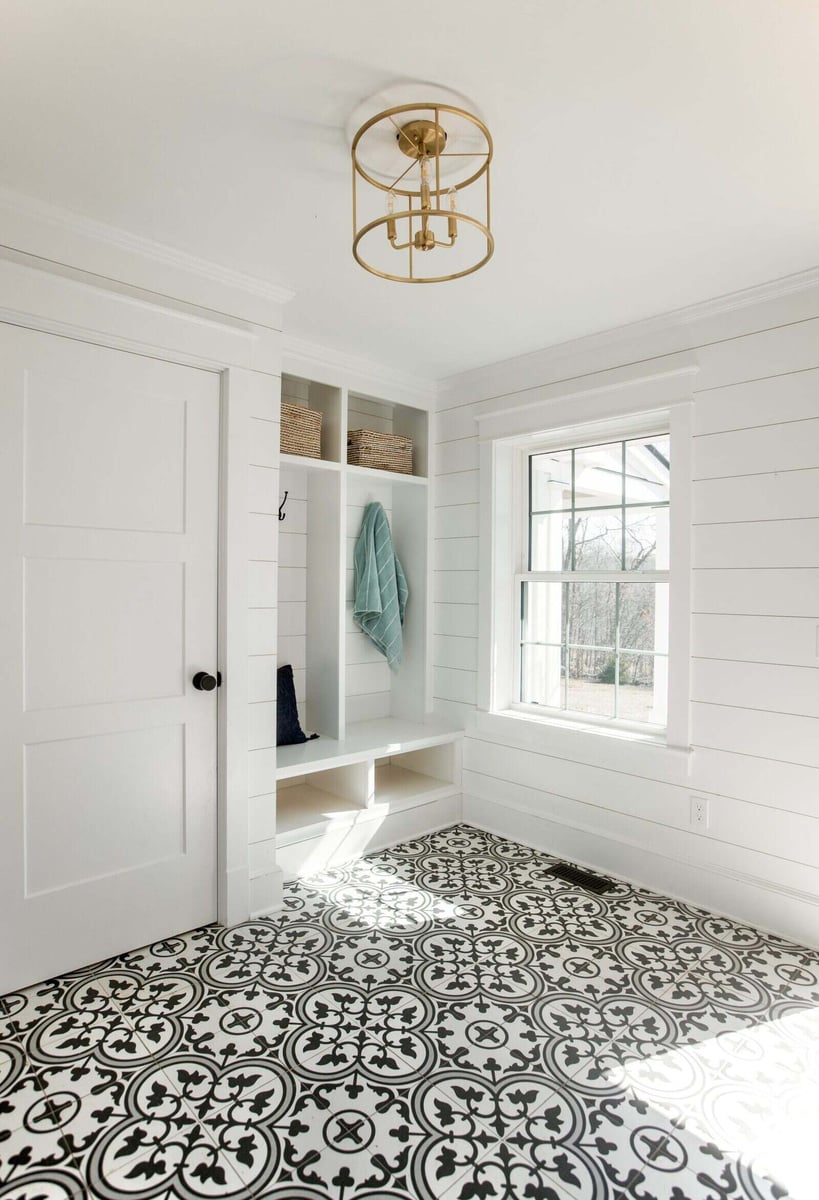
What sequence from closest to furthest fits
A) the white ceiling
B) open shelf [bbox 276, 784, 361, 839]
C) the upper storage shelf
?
the white ceiling
open shelf [bbox 276, 784, 361, 839]
the upper storage shelf

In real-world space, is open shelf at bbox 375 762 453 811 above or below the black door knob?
below

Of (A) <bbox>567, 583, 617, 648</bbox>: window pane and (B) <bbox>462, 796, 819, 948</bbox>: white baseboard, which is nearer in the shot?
(B) <bbox>462, 796, 819, 948</bbox>: white baseboard

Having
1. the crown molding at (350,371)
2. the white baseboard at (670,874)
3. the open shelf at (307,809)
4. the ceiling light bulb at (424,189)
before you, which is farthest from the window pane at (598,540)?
the ceiling light bulb at (424,189)

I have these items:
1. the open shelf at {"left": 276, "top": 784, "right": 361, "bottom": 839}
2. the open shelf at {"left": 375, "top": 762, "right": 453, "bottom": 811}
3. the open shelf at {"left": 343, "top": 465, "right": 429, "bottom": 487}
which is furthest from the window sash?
the open shelf at {"left": 276, "top": 784, "right": 361, "bottom": 839}

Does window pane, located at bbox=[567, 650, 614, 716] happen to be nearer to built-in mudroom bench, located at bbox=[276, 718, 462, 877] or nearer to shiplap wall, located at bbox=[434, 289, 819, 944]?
shiplap wall, located at bbox=[434, 289, 819, 944]

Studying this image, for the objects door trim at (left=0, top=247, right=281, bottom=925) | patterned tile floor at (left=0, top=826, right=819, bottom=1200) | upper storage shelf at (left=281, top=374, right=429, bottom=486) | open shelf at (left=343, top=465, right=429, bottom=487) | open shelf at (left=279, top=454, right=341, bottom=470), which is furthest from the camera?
open shelf at (left=343, top=465, right=429, bottom=487)

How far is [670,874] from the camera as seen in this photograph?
2924 mm

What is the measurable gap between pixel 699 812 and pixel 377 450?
230 centimetres

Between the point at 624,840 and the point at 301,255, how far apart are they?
273 cm

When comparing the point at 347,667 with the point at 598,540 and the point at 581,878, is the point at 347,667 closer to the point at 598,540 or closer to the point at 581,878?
the point at 598,540

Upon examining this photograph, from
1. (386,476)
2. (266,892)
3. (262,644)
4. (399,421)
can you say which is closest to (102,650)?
(262,644)

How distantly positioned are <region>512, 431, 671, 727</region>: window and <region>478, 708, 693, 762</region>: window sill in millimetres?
49

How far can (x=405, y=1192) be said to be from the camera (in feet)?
4.89

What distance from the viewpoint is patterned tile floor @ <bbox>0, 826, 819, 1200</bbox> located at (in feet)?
5.07
